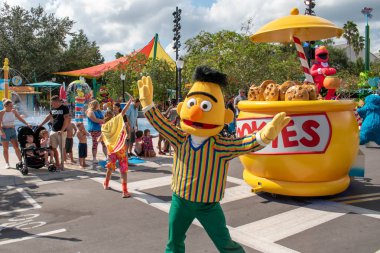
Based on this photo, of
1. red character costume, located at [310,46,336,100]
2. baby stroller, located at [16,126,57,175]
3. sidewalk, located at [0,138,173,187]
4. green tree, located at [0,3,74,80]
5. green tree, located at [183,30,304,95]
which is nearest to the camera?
red character costume, located at [310,46,336,100]

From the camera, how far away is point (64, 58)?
1812 inches

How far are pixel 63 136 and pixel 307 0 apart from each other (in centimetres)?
1460

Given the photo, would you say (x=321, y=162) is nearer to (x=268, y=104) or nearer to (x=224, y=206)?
(x=268, y=104)

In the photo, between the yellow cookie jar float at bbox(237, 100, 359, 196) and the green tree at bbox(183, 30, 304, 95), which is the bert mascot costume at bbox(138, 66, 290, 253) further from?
the green tree at bbox(183, 30, 304, 95)

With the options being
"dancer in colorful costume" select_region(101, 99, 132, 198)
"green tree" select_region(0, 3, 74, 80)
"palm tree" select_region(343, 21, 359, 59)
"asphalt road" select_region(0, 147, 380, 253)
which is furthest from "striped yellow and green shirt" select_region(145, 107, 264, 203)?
"palm tree" select_region(343, 21, 359, 59)

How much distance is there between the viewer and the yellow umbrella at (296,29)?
20.3 ft

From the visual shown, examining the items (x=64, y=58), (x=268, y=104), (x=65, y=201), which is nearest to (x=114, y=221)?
(x=65, y=201)

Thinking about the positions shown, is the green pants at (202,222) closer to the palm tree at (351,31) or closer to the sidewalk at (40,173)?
the sidewalk at (40,173)

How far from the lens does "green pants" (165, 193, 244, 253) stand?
10.6 ft

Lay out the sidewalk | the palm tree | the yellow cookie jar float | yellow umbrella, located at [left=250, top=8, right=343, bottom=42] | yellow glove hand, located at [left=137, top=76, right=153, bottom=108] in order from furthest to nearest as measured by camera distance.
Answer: the palm tree → the sidewalk → yellow umbrella, located at [left=250, top=8, right=343, bottom=42] → the yellow cookie jar float → yellow glove hand, located at [left=137, top=76, right=153, bottom=108]

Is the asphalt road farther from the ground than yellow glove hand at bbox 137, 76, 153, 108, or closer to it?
closer to it

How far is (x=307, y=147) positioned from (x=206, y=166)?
9.42ft

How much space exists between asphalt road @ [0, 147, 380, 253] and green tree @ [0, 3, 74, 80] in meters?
35.4

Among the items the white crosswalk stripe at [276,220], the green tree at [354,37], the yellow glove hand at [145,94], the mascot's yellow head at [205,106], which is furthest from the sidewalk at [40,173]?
the green tree at [354,37]
